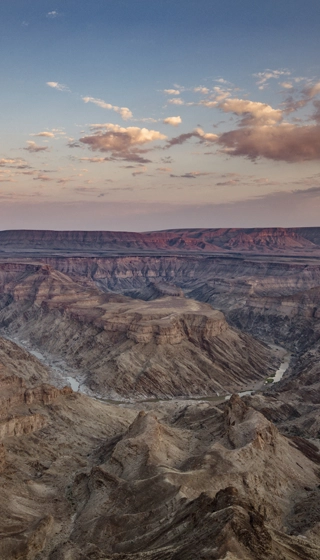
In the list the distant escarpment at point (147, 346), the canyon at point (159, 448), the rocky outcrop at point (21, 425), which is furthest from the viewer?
the distant escarpment at point (147, 346)

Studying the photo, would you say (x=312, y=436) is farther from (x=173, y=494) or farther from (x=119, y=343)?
(x=119, y=343)

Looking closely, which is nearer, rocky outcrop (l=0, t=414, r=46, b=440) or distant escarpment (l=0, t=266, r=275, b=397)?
rocky outcrop (l=0, t=414, r=46, b=440)

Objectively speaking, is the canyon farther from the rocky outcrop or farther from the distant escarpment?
the distant escarpment

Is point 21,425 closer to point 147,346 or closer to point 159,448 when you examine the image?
point 159,448

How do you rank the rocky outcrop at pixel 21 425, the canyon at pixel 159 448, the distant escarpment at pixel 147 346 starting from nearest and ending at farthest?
the canyon at pixel 159 448 → the rocky outcrop at pixel 21 425 → the distant escarpment at pixel 147 346

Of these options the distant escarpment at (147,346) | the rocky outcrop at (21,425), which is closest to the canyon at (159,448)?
the rocky outcrop at (21,425)

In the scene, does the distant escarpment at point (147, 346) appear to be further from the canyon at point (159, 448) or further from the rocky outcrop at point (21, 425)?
the rocky outcrop at point (21, 425)

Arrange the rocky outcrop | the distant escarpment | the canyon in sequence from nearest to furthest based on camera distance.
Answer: the canyon < the rocky outcrop < the distant escarpment

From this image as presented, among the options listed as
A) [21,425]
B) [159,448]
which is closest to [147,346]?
[21,425]

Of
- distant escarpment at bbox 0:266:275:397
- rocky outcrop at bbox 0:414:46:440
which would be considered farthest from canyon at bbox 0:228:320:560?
distant escarpment at bbox 0:266:275:397
